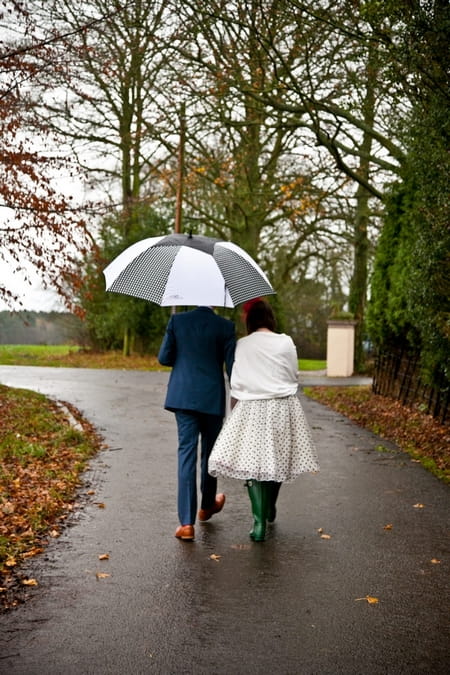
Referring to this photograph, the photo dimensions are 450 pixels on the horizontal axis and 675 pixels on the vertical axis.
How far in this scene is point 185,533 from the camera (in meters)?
6.25

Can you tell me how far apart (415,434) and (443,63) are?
4.95m

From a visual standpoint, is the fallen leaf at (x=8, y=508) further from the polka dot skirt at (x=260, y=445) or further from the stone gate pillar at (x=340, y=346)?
the stone gate pillar at (x=340, y=346)

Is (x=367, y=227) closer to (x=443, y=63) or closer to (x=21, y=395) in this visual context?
(x=21, y=395)

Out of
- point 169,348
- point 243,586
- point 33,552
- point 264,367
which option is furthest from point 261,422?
point 33,552

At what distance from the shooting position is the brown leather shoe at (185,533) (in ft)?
20.5

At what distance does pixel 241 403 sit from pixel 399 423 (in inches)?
294

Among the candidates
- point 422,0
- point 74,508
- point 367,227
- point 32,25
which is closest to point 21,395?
point 32,25

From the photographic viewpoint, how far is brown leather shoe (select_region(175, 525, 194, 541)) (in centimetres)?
625

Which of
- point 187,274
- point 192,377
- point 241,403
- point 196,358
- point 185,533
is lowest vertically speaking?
point 185,533

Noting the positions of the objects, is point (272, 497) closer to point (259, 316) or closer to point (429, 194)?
point (259, 316)

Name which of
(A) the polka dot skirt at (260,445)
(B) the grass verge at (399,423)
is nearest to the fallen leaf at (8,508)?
(A) the polka dot skirt at (260,445)

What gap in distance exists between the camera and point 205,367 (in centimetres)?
635

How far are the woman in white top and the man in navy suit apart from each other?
0.53 feet

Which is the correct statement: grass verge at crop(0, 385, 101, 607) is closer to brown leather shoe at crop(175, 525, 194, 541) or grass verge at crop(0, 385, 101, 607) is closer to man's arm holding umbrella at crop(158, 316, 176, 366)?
brown leather shoe at crop(175, 525, 194, 541)
